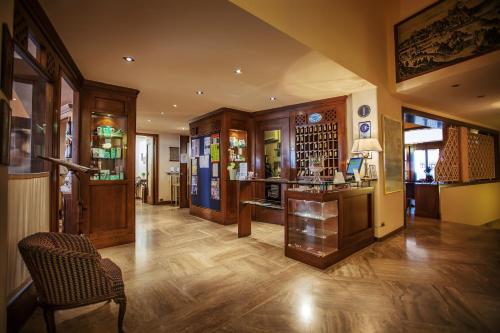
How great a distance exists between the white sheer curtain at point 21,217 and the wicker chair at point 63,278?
338 mm

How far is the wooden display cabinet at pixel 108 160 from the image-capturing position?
3852mm

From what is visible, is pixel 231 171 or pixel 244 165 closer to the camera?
pixel 244 165

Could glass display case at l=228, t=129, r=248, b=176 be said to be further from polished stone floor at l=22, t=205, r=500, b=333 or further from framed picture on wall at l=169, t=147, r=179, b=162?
framed picture on wall at l=169, t=147, r=179, b=162

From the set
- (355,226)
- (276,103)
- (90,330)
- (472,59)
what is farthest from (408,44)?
(90,330)

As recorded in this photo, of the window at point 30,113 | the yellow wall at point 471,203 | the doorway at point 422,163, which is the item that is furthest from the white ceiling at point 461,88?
the window at point 30,113

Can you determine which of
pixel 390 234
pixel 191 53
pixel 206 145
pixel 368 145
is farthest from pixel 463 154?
pixel 191 53

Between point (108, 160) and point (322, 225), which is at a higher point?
point (108, 160)

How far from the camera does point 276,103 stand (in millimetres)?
5254

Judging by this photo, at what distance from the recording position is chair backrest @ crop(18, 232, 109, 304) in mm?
1585

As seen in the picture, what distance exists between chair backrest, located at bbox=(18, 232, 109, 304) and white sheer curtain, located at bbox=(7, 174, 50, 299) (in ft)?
1.13

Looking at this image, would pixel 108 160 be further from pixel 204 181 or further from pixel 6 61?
pixel 6 61

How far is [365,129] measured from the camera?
4.32 m

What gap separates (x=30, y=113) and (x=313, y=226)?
3941 mm

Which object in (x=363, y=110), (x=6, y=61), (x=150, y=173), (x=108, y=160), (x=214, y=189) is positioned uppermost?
(x=363, y=110)
